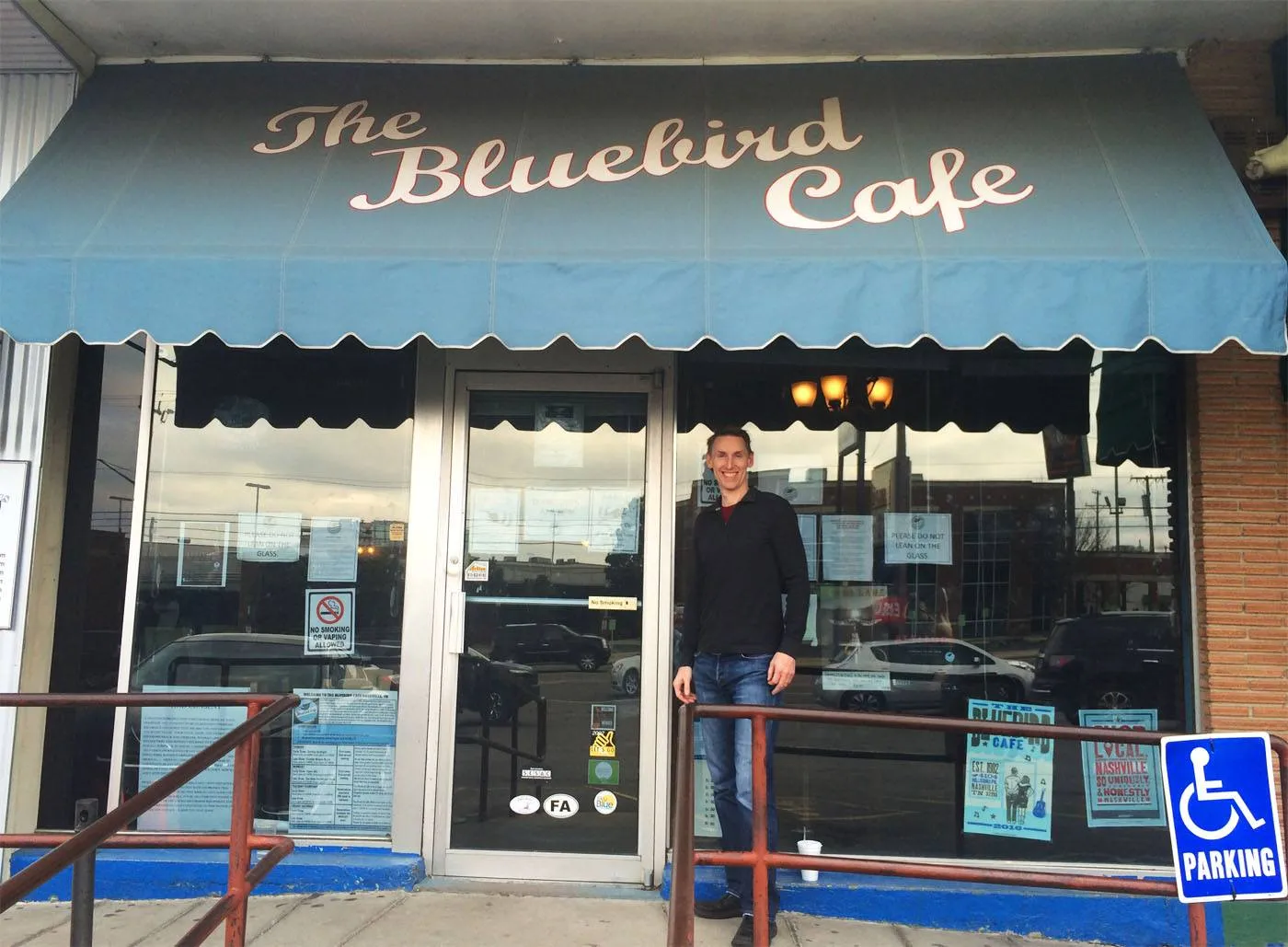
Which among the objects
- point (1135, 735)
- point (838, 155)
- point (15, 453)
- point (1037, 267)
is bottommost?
point (1135, 735)

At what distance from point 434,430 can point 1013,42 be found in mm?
3380

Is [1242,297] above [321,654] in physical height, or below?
above

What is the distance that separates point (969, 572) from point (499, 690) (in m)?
2.41

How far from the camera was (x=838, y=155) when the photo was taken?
4.34m

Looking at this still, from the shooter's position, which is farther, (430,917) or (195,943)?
(430,917)

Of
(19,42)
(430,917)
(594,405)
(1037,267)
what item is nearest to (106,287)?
(19,42)

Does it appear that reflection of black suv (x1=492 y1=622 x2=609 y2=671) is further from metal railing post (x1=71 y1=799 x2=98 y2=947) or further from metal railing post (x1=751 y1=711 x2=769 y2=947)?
metal railing post (x1=71 y1=799 x2=98 y2=947)

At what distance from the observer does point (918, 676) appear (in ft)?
16.1

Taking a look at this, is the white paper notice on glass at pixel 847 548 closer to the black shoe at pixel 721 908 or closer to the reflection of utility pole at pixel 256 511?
the black shoe at pixel 721 908

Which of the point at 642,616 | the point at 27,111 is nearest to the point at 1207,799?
the point at 642,616

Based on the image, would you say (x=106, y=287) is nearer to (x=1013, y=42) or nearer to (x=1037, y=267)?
(x=1037, y=267)

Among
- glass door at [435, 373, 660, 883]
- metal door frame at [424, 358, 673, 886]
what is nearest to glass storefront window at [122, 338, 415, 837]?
metal door frame at [424, 358, 673, 886]

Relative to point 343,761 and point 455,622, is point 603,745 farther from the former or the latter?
point 343,761

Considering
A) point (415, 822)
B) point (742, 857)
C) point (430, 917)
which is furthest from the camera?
point (415, 822)
